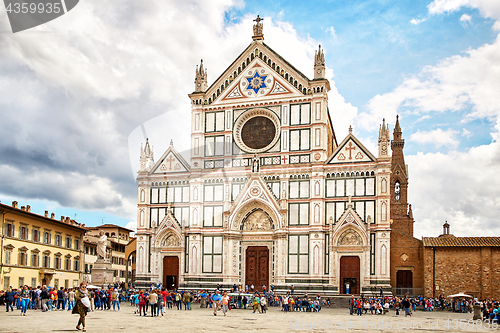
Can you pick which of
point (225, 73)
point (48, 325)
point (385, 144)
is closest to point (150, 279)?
point (225, 73)

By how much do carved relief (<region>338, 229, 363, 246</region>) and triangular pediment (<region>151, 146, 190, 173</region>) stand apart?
14134 millimetres

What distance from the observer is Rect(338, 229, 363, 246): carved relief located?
132 feet

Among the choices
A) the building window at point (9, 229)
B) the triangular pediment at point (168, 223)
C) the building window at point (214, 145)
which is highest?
the building window at point (214, 145)

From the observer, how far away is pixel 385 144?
4069cm

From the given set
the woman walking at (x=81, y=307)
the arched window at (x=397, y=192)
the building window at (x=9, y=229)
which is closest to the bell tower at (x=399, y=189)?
the arched window at (x=397, y=192)

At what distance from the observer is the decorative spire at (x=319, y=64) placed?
4309 cm

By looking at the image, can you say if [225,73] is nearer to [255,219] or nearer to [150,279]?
[255,219]

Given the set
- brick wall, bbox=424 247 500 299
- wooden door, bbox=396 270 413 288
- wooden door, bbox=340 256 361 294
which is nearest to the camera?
brick wall, bbox=424 247 500 299

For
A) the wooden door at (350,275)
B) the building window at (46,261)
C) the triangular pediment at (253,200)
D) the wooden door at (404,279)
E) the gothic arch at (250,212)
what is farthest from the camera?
the building window at (46,261)

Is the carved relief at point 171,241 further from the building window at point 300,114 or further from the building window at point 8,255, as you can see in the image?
the building window at point 300,114

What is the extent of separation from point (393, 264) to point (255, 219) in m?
11.2

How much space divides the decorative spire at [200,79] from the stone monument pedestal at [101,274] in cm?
1675

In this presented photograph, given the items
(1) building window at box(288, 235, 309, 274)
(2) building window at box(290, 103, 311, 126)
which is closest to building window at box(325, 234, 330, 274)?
(1) building window at box(288, 235, 309, 274)

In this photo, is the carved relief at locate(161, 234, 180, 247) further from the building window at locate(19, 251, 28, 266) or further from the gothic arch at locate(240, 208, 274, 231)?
the building window at locate(19, 251, 28, 266)
